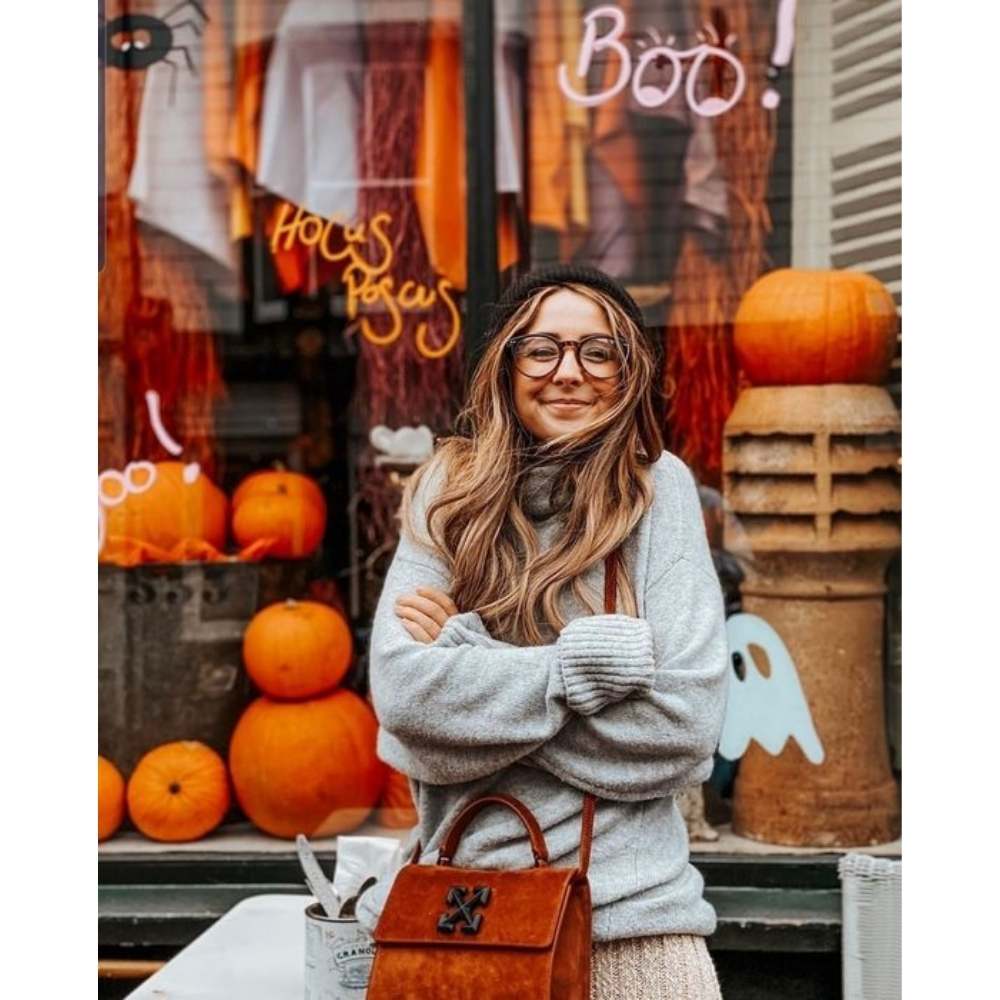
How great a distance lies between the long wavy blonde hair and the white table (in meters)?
1.16

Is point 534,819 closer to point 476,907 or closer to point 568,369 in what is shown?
point 476,907

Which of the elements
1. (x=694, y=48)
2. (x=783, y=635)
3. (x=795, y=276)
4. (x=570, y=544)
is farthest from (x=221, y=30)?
(x=570, y=544)

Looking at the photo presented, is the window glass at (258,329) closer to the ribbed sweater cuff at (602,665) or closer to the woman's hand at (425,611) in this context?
the woman's hand at (425,611)

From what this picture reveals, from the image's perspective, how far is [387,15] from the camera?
17.4 ft

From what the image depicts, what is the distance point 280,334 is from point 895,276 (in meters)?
2.01

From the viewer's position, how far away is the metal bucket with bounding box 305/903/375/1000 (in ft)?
10.9

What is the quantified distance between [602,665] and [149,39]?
3493 millimetres

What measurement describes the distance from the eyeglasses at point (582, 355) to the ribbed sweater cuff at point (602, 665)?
21.2 inches

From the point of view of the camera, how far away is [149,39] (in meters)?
5.31

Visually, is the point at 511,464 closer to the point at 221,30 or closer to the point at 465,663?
the point at 465,663

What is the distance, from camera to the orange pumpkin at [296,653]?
198 inches

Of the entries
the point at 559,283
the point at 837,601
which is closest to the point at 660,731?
the point at 559,283

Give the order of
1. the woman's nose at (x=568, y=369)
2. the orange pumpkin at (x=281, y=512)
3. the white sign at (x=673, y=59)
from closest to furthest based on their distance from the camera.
A: the woman's nose at (x=568, y=369) < the white sign at (x=673, y=59) < the orange pumpkin at (x=281, y=512)

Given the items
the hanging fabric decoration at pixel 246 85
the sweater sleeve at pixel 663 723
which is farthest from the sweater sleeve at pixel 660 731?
the hanging fabric decoration at pixel 246 85
